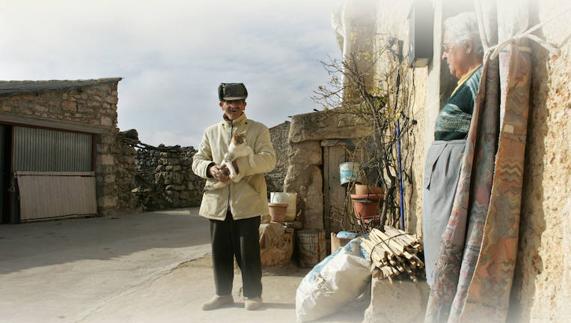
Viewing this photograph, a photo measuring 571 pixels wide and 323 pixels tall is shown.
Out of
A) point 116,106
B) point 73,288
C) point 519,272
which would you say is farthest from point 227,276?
point 116,106

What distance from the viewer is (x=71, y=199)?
35.2 ft

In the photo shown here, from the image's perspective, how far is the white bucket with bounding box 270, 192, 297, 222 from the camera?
5.69 metres

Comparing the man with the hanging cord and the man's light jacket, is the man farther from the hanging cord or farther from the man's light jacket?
the hanging cord

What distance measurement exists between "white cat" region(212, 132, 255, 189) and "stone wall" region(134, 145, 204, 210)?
1229cm

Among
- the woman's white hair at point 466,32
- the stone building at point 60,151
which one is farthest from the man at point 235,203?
the stone building at point 60,151

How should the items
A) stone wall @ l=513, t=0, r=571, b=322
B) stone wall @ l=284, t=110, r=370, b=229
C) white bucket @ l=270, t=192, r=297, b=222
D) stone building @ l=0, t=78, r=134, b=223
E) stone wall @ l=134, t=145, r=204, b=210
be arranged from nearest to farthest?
stone wall @ l=513, t=0, r=571, b=322
white bucket @ l=270, t=192, r=297, b=222
stone wall @ l=284, t=110, r=370, b=229
stone building @ l=0, t=78, r=134, b=223
stone wall @ l=134, t=145, r=204, b=210

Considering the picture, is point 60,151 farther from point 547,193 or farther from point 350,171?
point 547,193

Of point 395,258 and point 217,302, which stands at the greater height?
point 395,258

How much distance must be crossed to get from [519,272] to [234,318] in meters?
2.08

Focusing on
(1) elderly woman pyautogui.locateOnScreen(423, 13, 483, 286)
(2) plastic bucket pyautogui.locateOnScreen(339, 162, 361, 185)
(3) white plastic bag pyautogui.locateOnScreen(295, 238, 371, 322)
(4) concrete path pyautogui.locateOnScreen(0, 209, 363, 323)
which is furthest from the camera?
(2) plastic bucket pyautogui.locateOnScreen(339, 162, 361, 185)

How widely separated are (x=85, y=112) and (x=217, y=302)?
9168 mm

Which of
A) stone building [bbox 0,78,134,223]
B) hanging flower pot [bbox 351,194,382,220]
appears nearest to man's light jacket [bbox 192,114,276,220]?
hanging flower pot [bbox 351,194,382,220]

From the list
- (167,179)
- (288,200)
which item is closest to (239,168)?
(288,200)

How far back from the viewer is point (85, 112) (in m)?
11.0
